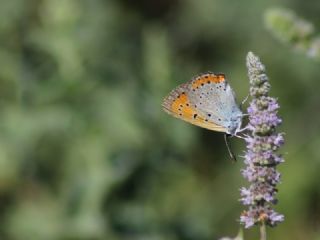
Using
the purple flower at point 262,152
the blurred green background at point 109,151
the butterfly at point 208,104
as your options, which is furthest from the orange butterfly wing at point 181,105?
the blurred green background at point 109,151

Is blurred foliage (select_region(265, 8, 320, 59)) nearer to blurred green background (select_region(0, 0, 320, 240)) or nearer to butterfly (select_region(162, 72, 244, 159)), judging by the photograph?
butterfly (select_region(162, 72, 244, 159))

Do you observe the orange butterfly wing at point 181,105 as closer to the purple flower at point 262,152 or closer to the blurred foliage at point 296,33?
the purple flower at point 262,152

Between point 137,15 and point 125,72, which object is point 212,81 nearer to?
point 125,72

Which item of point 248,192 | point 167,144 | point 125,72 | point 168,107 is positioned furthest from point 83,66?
point 248,192

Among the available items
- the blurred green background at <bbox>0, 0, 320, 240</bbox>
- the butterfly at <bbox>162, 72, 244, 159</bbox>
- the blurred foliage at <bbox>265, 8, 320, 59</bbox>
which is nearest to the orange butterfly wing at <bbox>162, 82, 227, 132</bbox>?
the butterfly at <bbox>162, 72, 244, 159</bbox>

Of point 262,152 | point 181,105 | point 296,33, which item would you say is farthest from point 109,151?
point 262,152
